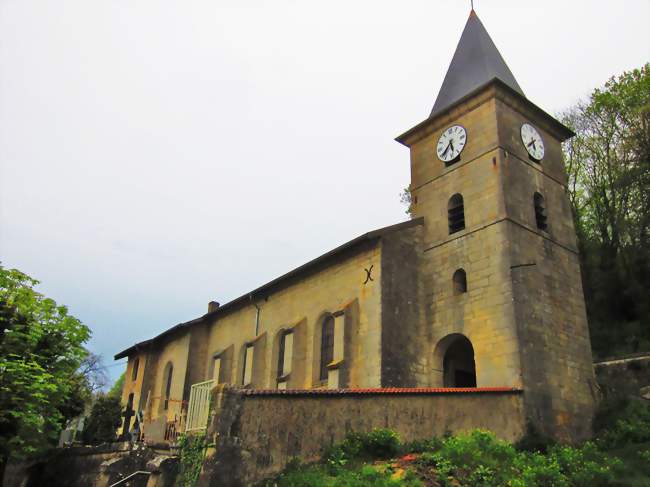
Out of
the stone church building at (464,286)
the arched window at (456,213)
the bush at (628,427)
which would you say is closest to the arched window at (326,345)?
the stone church building at (464,286)

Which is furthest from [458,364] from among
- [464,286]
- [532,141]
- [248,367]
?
[248,367]

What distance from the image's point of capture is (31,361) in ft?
54.4

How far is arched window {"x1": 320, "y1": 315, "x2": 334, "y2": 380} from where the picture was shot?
2169cm

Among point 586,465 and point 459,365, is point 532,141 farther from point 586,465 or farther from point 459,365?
point 586,465

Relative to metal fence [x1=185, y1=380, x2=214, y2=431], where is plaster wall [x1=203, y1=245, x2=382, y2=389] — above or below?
above

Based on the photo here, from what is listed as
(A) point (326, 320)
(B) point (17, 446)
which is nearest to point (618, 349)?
(A) point (326, 320)

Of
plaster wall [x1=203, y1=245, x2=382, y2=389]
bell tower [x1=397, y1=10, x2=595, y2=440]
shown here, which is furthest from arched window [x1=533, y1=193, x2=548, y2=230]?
plaster wall [x1=203, y1=245, x2=382, y2=389]

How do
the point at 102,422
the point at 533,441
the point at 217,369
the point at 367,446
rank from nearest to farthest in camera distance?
the point at 367,446
the point at 533,441
the point at 102,422
the point at 217,369

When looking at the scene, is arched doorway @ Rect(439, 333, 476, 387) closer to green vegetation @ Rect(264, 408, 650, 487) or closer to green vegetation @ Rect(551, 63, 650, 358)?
green vegetation @ Rect(264, 408, 650, 487)

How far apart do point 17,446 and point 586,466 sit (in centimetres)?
1449

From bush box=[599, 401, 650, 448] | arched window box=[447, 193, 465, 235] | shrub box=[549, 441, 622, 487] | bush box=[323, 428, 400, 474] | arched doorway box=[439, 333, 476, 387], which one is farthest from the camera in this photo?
arched window box=[447, 193, 465, 235]

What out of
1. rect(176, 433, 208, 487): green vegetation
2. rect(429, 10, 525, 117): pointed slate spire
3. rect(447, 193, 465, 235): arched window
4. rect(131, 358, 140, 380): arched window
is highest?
rect(429, 10, 525, 117): pointed slate spire

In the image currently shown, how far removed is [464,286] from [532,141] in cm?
606

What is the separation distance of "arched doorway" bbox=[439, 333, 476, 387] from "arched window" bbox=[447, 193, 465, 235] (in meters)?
3.79
